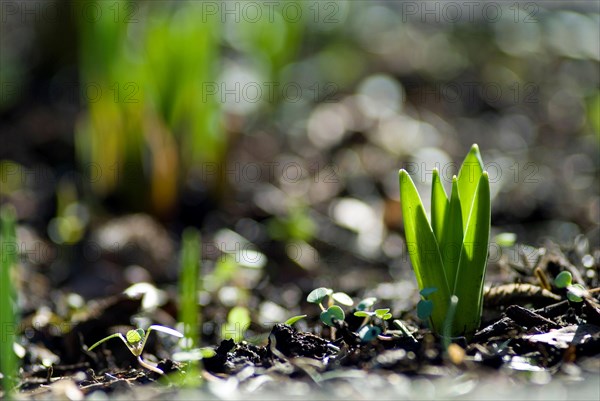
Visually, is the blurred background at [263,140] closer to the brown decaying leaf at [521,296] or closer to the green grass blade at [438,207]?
the brown decaying leaf at [521,296]

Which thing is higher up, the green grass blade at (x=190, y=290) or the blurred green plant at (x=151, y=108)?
the blurred green plant at (x=151, y=108)

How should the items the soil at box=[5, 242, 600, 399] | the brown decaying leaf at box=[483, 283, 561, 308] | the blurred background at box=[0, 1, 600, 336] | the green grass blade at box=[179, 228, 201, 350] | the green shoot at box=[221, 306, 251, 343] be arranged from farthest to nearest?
the blurred background at box=[0, 1, 600, 336], the green shoot at box=[221, 306, 251, 343], the brown decaying leaf at box=[483, 283, 561, 308], the green grass blade at box=[179, 228, 201, 350], the soil at box=[5, 242, 600, 399]

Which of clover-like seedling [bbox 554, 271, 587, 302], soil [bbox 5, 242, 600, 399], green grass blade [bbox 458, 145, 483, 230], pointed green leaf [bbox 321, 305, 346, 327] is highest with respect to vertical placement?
green grass blade [bbox 458, 145, 483, 230]

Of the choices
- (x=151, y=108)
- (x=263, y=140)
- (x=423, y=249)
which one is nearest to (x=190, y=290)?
(x=423, y=249)

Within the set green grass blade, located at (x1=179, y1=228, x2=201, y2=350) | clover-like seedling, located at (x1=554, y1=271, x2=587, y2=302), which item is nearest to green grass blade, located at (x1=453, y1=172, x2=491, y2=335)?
clover-like seedling, located at (x1=554, y1=271, x2=587, y2=302)

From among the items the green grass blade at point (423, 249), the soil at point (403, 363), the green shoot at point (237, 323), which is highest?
the green grass blade at point (423, 249)

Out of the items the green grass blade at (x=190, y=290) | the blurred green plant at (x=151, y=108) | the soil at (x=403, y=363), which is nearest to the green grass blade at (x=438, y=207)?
the soil at (x=403, y=363)

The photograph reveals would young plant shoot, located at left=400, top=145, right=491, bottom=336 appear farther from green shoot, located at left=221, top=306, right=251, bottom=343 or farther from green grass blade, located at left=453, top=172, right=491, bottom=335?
green shoot, located at left=221, top=306, right=251, bottom=343

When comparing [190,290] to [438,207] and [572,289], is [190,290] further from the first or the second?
[572,289]
